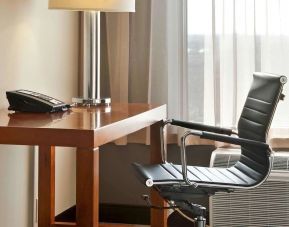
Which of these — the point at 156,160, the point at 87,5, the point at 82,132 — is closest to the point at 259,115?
the point at 156,160

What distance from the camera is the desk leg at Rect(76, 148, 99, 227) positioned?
2.14 meters

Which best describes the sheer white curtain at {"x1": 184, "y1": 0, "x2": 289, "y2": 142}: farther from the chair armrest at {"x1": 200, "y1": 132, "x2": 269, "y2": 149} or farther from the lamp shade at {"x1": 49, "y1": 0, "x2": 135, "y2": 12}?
the chair armrest at {"x1": 200, "y1": 132, "x2": 269, "y2": 149}

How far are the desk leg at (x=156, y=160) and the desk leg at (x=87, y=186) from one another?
3.87ft

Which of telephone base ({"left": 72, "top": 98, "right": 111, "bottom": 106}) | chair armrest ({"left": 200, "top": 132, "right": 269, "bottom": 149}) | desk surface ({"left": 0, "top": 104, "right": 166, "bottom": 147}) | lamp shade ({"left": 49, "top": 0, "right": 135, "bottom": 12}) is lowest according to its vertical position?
chair armrest ({"left": 200, "top": 132, "right": 269, "bottom": 149})

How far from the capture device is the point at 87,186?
2.17 metres

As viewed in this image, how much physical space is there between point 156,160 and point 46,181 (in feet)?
2.02

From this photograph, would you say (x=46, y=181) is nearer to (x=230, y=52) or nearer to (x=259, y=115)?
(x=259, y=115)

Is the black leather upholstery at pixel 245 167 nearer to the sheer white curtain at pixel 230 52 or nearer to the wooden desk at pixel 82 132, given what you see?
the wooden desk at pixel 82 132

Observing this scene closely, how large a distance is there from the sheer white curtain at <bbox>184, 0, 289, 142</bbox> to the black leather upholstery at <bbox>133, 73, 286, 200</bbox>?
0.68 meters

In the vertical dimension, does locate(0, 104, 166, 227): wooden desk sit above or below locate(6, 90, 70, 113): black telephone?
below

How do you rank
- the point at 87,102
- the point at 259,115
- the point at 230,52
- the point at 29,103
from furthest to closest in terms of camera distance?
the point at 230,52 → the point at 87,102 → the point at 259,115 → the point at 29,103

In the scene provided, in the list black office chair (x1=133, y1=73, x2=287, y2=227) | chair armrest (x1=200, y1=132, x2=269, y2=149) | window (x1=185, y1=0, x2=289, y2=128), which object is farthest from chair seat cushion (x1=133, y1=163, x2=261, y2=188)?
window (x1=185, y1=0, x2=289, y2=128)

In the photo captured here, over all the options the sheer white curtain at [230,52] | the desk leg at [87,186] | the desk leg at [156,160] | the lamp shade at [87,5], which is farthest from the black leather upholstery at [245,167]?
the lamp shade at [87,5]

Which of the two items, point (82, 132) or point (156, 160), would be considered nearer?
point (82, 132)
